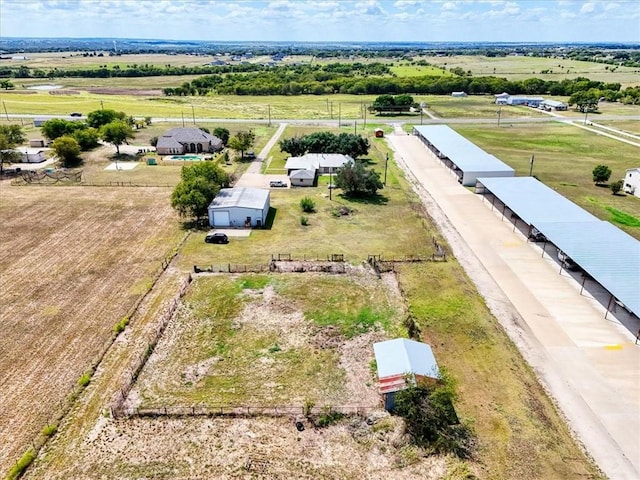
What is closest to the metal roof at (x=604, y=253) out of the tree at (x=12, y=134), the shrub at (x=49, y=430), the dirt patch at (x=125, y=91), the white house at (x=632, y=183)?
the white house at (x=632, y=183)

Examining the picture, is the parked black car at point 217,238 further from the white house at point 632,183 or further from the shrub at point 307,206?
the white house at point 632,183

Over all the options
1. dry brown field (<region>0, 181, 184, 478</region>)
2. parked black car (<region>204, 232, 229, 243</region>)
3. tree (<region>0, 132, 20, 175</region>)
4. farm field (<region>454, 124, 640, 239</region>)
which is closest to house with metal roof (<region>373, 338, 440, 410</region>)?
dry brown field (<region>0, 181, 184, 478</region>)

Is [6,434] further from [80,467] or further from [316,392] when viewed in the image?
[316,392]

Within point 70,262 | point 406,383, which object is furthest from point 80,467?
point 70,262

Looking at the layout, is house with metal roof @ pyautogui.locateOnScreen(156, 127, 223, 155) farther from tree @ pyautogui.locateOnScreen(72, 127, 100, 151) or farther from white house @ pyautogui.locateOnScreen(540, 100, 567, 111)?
white house @ pyautogui.locateOnScreen(540, 100, 567, 111)

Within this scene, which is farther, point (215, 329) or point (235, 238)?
point (235, 238)

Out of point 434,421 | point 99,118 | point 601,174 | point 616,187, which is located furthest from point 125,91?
point 434,421

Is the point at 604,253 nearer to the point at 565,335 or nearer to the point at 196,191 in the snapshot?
the point at 565,335
